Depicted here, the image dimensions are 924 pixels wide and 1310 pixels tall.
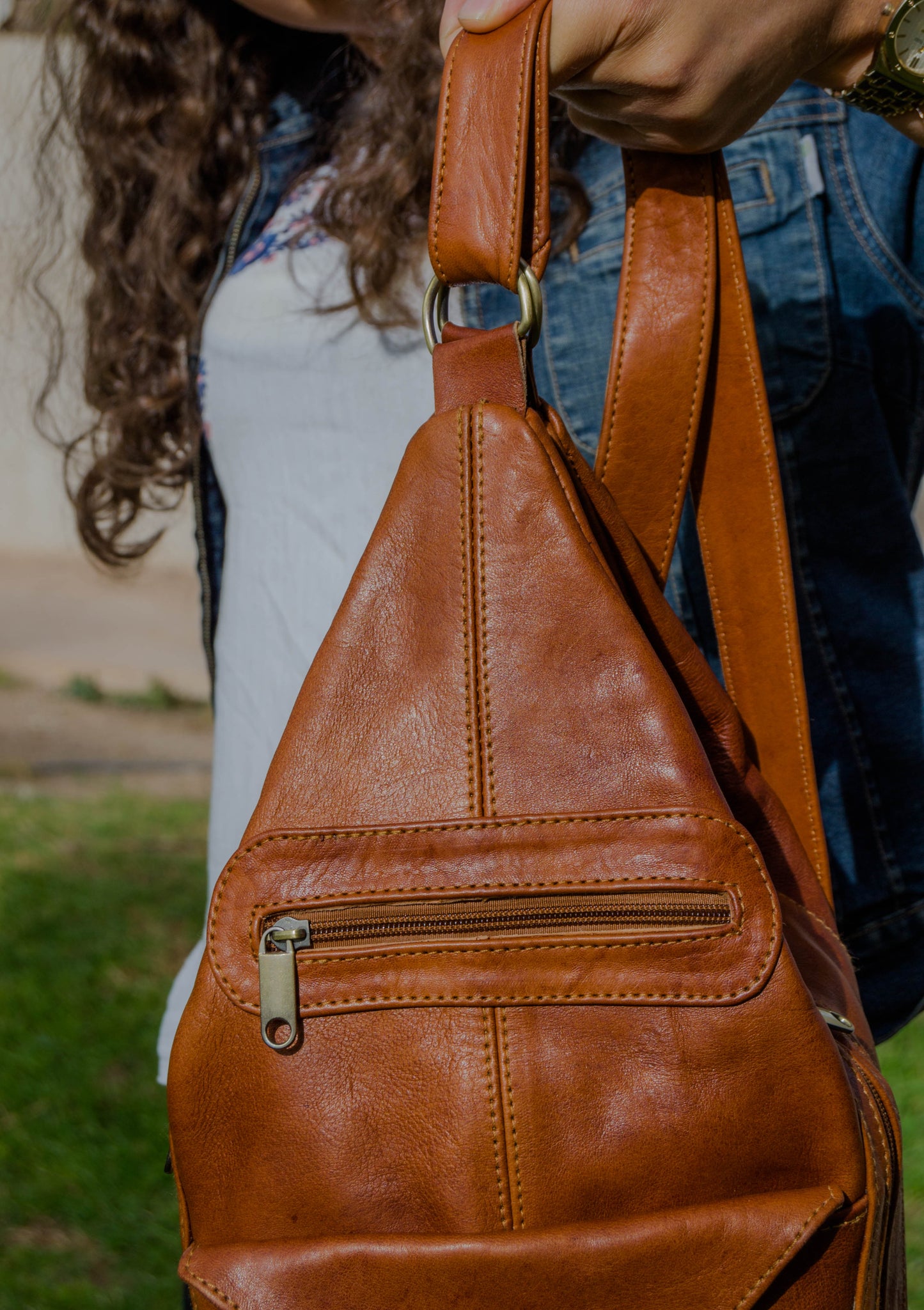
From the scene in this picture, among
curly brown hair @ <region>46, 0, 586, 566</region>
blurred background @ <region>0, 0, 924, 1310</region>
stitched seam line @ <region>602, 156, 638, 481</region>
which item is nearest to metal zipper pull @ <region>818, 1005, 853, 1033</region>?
stitched seam line @ <region>602, 156, 638, 481</region>

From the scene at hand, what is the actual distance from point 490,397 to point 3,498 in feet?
25.0

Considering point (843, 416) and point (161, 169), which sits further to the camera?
point (161, 169)

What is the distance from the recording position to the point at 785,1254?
0.72 m

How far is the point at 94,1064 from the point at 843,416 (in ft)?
9.01

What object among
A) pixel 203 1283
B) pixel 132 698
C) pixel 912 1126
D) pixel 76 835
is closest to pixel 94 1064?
pixel 76 835

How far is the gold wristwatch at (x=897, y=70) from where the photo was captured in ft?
2.77

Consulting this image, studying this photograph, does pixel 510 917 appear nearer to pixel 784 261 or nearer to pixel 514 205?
pixel 514 205

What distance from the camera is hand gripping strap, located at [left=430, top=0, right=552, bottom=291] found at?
0.76m

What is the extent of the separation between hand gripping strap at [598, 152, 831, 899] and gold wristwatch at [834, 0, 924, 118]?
124 mm

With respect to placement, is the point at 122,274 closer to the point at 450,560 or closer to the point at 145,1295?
the point at 450,560

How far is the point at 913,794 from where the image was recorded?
120 cm

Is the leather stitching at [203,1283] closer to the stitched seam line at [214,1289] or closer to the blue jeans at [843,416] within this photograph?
the stitched seam line at [214,1289]

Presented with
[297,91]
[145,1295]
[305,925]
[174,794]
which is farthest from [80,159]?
[174,794]

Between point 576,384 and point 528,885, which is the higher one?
point 576,384
